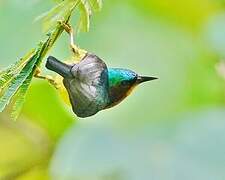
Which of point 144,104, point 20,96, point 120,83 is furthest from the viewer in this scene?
point 144,104

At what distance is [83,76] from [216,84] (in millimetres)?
997

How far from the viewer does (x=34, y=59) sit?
0.74 meters

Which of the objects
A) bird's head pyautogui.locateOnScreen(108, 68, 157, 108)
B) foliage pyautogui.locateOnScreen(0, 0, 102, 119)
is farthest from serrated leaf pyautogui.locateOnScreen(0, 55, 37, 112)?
bird's head pyautogui.locateOnScreen(108, 68, 157, 108)

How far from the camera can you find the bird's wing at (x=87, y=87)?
2.62ft

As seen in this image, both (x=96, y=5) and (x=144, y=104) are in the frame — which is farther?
(x=144, y=104)

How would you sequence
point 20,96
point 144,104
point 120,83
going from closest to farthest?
point 20,96 → point 120,83 → point 144,104

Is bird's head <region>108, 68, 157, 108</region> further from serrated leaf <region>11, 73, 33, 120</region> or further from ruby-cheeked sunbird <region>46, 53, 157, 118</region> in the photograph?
serrated leaf <region>11, 73, 33, 120</region>

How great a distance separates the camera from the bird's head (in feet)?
2.79

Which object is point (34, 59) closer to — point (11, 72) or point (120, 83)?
point (11, 72)

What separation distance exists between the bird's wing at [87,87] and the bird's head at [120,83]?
0.02m

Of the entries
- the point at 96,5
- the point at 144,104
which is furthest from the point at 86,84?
the point at 144,104

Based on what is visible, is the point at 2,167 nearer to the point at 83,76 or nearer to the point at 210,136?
the point at 210,136

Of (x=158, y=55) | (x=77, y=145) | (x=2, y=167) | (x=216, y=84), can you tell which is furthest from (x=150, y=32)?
(x=2, y=167)

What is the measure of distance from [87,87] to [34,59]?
3.4 inches
